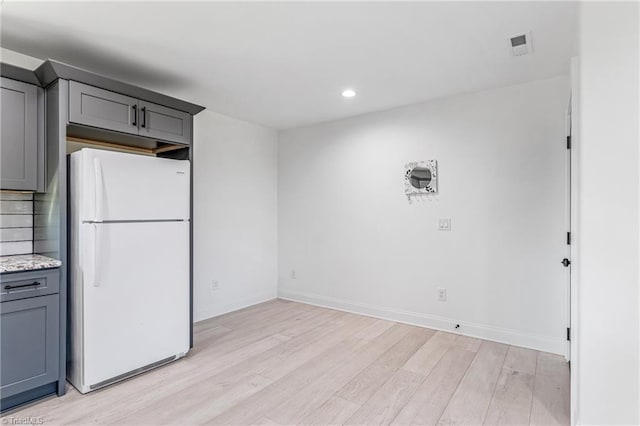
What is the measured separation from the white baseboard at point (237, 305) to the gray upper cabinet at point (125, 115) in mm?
2015

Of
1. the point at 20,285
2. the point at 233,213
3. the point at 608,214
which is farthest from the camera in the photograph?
the point at 233,213

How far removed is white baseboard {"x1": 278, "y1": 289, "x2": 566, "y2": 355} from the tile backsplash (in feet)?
9.76

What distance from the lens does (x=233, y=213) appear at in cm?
430

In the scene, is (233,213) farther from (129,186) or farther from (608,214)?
(608,214)

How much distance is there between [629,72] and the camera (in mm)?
1607

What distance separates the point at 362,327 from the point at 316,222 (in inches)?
58.3

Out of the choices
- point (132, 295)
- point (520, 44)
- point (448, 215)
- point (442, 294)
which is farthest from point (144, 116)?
point (442, 294)

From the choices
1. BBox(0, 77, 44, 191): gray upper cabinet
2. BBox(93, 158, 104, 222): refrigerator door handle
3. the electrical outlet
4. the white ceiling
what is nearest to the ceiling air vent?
the white ceiling

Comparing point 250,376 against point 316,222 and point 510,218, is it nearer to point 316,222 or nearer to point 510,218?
point 316,222

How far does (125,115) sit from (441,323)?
3.42 meters

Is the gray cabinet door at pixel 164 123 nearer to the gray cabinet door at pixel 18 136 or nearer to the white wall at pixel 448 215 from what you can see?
the gray cabinet door at pixel 18 136

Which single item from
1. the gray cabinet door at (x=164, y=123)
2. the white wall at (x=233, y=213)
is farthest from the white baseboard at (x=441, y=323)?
the gray cabinet door at (x=164, y=123)

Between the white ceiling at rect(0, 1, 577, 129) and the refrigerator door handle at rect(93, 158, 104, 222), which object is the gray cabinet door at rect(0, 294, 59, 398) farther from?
the white ceiling at rect(0, 1, 577, 129)

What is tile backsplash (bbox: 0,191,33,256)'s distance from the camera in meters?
2.48
